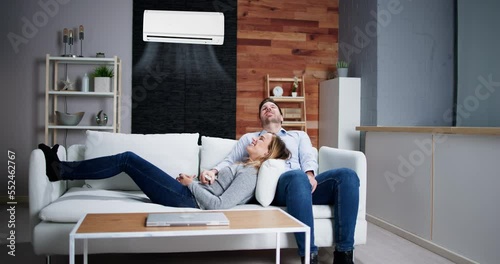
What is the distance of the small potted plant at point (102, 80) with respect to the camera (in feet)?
15.8

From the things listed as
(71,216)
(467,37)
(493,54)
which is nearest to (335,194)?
(71,216)

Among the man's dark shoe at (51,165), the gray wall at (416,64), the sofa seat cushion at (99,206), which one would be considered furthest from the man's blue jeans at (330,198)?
the gray wall at (416,64)

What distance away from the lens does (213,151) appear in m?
3.15

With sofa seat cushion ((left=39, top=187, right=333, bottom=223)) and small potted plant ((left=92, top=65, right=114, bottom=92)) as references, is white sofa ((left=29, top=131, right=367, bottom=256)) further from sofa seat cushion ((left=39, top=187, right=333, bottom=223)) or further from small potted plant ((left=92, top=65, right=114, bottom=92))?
small potted plant ((left=92, top=65, right=114, bottom=92))

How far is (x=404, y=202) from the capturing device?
3.51 m

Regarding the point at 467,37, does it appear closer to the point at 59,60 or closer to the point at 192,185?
the point at 192,185

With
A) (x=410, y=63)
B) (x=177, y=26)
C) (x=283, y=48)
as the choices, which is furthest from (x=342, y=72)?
(x=177, y=26)

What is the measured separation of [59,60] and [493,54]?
4.14 m

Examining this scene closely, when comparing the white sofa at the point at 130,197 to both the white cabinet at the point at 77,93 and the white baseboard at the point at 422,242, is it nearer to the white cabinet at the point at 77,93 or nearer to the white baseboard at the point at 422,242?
the white baseboard at the point at 422,242

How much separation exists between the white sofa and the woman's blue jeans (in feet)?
0.20

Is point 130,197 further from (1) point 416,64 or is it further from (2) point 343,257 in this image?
(1) point 416,64

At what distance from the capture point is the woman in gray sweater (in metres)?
2.51

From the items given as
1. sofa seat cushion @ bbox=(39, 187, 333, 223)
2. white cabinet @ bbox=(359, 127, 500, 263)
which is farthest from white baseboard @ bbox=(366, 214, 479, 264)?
sofa seat cushion @ bbox=(39, 187, 333, 223)

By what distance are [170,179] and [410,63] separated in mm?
2936
